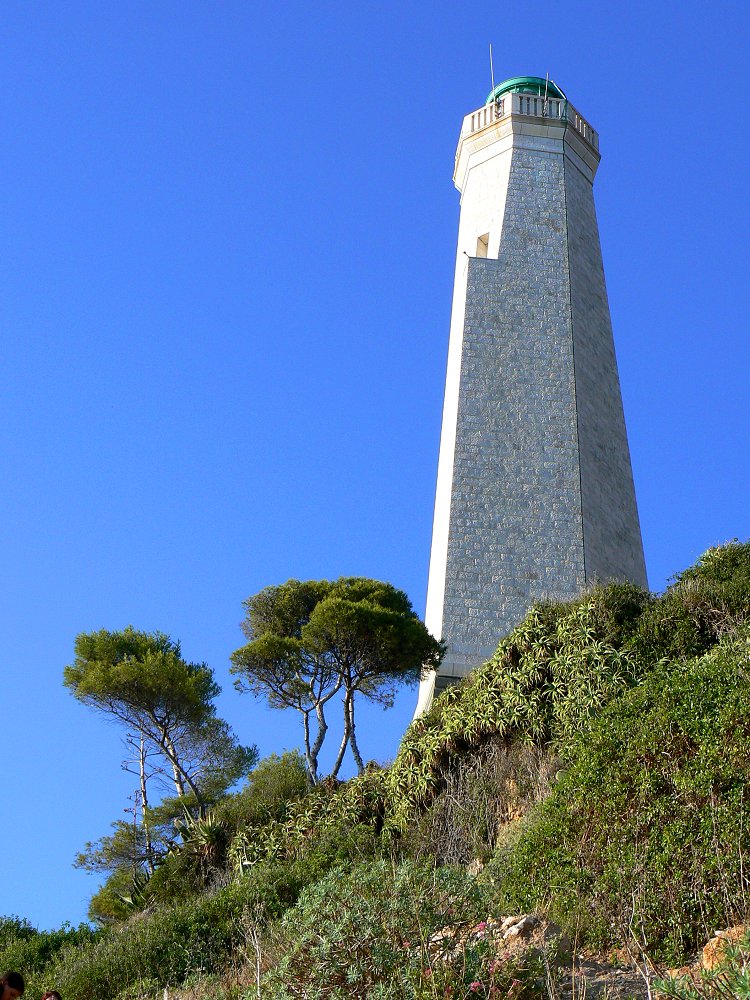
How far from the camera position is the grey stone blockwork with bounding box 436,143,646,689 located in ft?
57.8

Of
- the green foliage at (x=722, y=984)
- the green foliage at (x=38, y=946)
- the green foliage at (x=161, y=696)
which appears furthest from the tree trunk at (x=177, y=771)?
the green foliage at (x=722, y=984)

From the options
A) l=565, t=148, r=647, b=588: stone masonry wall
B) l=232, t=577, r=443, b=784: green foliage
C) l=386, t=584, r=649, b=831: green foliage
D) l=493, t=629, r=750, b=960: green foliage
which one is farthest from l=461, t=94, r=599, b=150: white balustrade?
l=493, t=629, r=750, b=960: green foliage

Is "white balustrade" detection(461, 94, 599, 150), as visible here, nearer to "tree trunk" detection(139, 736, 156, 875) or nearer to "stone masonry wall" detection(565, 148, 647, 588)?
"stone masonry wall" detection(565, 148, 647, 588)

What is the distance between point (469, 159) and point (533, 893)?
17423 millimetres

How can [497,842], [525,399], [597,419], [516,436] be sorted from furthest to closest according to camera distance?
[597,419], [525,399], [516,436], [497,842]

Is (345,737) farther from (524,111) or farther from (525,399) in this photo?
(524,111)

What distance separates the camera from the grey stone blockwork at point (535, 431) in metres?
17.6

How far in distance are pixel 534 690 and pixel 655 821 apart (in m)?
3.65

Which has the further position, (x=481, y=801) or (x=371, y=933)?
(x=481, y=801)

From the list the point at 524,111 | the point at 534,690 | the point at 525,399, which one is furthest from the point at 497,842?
the point at 524,111

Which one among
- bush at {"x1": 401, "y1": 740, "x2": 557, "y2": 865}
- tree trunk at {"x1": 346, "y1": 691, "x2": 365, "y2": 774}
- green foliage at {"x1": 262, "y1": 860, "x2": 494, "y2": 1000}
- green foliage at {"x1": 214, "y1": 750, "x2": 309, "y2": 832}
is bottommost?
green foliage at {"x1": 262, "y1": 860, "x2": 494, "y2": 1000}

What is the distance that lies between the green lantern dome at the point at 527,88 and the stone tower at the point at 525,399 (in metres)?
0.20

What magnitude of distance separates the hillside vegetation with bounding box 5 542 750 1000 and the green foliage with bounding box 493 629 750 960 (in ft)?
0.05

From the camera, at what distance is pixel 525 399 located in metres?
19.2
